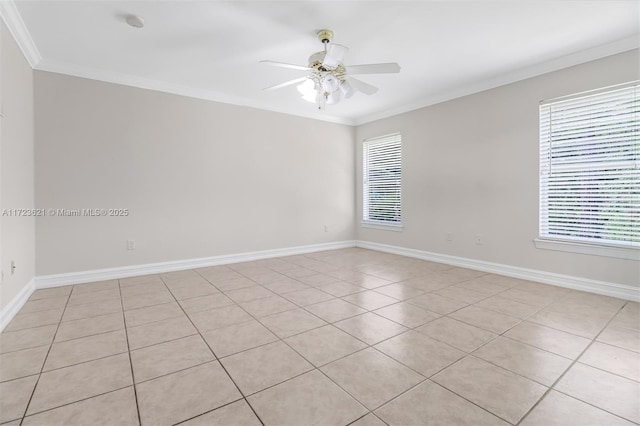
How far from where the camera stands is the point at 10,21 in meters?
2.54

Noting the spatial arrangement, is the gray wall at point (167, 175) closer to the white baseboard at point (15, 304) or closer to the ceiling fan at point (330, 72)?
the white baseboard at point (15, 304)

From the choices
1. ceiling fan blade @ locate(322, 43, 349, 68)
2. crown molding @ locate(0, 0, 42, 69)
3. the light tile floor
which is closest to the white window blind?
the light tile floor

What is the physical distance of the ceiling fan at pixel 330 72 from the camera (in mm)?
2623

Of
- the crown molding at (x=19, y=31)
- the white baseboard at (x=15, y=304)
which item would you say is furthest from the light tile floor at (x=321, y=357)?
the crown molding at (x=19, y=31)

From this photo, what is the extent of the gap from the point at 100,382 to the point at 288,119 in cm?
447

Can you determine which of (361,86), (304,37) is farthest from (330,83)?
(304,37)

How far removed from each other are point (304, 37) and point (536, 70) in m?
2.82

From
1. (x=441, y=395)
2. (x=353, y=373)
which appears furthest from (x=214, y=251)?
(x=441, y=395)

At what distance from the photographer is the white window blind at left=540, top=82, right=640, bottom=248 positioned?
298cm

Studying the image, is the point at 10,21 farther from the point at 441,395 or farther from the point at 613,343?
the point at 613,343

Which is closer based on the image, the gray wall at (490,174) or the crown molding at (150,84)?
the gray wall at (490,174)

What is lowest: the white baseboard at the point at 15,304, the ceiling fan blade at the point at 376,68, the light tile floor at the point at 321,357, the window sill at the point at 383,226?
the light tile floor at the point at 321,357

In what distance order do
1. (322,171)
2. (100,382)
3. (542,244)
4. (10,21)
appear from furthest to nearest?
(322,171), (542,244), (10,21), (100,382)

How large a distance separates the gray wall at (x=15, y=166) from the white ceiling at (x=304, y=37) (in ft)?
0.93
